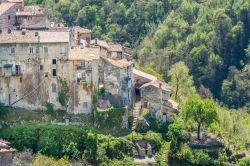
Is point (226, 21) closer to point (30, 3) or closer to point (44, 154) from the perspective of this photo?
point (30, 3)

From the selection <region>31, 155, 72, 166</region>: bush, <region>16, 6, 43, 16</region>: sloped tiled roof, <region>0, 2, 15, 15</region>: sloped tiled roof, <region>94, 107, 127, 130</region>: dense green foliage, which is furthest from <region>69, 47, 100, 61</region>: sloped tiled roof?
<region>31, 155, 72, 166</region>: bush

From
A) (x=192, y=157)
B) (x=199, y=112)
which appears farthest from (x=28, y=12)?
(x=192, y=157)

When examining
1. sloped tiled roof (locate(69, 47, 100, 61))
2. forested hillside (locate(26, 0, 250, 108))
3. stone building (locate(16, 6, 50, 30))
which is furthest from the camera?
forested hillside (locate(26, 0, 250, 108))

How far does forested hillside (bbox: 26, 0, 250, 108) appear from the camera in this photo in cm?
13925

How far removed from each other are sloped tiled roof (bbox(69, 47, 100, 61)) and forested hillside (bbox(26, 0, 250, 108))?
41.6m

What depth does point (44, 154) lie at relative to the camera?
85.8 m

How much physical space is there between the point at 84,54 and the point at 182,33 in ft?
192

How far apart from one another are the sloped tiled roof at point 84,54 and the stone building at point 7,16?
10.1 m

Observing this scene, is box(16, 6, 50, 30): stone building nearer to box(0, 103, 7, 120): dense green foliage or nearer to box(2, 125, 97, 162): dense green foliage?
box(0, 103, 7, 120): dense green foliage

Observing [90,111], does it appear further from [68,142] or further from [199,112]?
[199,112]

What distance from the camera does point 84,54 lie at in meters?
89.4

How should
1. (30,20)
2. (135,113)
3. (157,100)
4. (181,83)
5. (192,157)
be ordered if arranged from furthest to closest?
(181,83) → (30,20) → (157,100) → (135,113) → (192,157)

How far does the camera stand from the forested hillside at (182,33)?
139 metres

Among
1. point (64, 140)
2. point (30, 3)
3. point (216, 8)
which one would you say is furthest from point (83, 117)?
point (216, 8)
